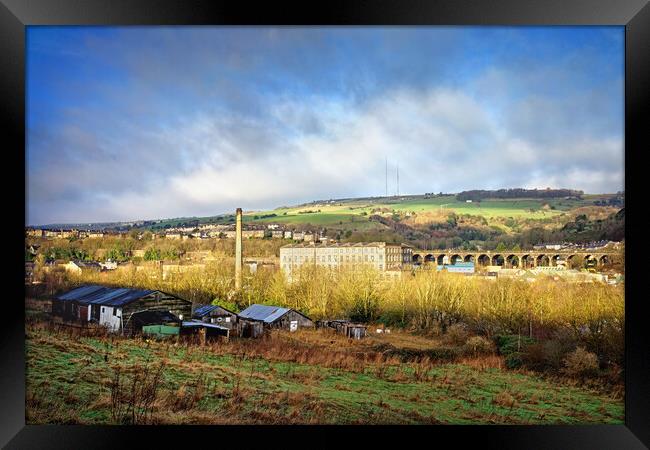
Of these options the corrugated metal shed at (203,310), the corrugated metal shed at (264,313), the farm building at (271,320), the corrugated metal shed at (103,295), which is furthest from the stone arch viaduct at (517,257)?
the corrugated metal shed at (103,295)

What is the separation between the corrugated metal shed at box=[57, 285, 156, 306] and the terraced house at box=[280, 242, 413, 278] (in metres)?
1.16

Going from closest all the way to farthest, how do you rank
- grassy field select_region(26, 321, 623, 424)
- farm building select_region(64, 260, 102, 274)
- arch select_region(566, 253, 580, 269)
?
1. grassy field select_region(26, 321, 623, 424)
2. arch select_region(566, 253, 580, 269)
3. farm building select_region(64, 260, 102, 274)

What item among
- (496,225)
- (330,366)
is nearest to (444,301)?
(496,225)

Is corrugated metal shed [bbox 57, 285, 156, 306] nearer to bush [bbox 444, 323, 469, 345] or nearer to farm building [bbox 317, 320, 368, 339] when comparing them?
farm building [bbox 317, 320, 368, 339]

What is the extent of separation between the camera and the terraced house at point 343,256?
349 cm

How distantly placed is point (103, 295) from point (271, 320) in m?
1.34

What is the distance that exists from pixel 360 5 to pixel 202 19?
106 cm

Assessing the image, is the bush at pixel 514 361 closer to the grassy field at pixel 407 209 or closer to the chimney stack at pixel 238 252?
the grassy field at pixel 407 209

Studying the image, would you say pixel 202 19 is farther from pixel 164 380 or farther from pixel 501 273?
pixel 501 273

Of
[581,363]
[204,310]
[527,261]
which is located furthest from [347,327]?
[581,363]

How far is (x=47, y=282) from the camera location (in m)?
3.36

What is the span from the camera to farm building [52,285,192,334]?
3.41 metres

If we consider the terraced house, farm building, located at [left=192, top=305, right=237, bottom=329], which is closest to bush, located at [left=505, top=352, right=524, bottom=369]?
the terraced house

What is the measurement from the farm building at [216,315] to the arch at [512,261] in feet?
7.16
